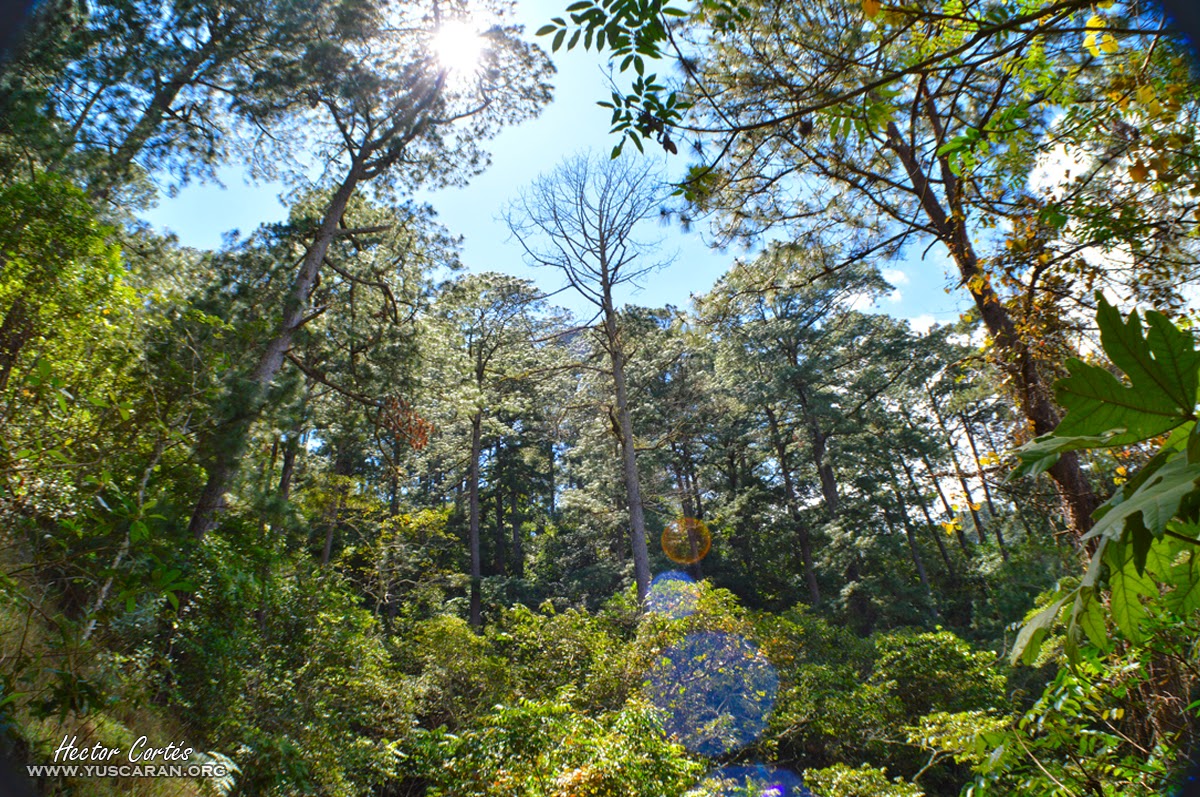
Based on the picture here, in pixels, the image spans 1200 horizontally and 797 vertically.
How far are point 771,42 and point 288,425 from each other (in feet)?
19.7

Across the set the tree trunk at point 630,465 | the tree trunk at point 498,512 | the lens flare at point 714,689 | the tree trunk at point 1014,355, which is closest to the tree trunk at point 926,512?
the tree trunk at point 630,465

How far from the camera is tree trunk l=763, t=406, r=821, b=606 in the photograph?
58.2 ft

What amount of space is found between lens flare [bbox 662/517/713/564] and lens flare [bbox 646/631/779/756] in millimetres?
10818

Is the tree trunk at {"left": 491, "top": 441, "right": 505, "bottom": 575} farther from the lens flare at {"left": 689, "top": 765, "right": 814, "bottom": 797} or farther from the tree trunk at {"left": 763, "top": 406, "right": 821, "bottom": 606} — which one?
the lens flare at {"left": 689, "top": 765, "right": 814, "bottom": 797}

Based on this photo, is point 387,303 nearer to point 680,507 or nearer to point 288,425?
point 288,425

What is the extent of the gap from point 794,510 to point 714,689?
40.4 ft

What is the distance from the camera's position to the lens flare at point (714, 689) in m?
6.77

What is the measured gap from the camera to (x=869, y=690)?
695 centimetres

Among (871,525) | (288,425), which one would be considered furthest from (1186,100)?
(871,525)

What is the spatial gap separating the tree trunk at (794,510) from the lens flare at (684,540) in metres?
3.16

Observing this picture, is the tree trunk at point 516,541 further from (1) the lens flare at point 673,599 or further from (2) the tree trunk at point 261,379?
(2) the tree trunk at point 261,379

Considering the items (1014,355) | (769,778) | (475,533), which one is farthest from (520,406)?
(1014,355)

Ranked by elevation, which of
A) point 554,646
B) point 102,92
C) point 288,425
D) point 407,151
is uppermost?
point 407,151

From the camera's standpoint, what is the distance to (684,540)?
19.3 m
